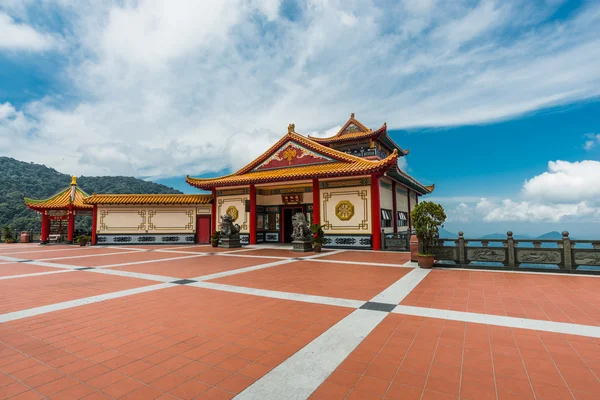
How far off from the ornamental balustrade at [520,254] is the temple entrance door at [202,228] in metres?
15.3

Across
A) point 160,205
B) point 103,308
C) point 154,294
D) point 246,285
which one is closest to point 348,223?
point 246,285

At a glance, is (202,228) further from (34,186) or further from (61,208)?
(34,186)

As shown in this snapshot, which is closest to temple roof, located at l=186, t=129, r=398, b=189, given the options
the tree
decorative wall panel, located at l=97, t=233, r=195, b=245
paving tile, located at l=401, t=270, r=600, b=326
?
decorative wall panel, located at l=97, t=233, r=195, b=245

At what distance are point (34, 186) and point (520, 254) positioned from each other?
222 ft

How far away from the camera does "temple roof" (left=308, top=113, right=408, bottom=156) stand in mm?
19703

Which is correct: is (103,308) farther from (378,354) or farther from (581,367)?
(581,367)

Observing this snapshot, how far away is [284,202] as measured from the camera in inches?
756

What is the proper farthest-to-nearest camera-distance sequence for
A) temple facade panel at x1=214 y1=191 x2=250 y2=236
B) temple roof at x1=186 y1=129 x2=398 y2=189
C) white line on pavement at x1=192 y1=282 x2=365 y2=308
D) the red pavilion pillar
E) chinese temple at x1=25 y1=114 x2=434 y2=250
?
temple facade panel at x1=214 y1=191 x2=250 y2=236
the red pavilion pillar
chinese temple at x1=25 y1=114 x2=434 y2=250
temple roof at x1=186 y1=129 x2=398 y2=189
white line on pavement at x1=192 y1=282 x2=365 y2=308

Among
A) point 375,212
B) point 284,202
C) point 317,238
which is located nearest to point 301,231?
point 317,238

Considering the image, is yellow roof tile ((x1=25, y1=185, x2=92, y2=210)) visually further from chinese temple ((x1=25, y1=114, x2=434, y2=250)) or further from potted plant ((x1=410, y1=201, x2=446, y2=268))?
potted plant ((x1=410, y1=201, x2=446, y2=268))

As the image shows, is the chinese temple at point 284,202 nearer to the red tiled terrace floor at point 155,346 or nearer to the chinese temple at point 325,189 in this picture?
the chinese temple at point 325,189

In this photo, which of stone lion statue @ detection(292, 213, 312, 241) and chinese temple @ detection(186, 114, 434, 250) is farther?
chinese temple @ detection(186, 114, 434, 250)

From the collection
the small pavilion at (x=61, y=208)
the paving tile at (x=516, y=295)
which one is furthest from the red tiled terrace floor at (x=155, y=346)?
the small pavilion at (x=61, y=208)

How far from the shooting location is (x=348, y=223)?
1531cm
